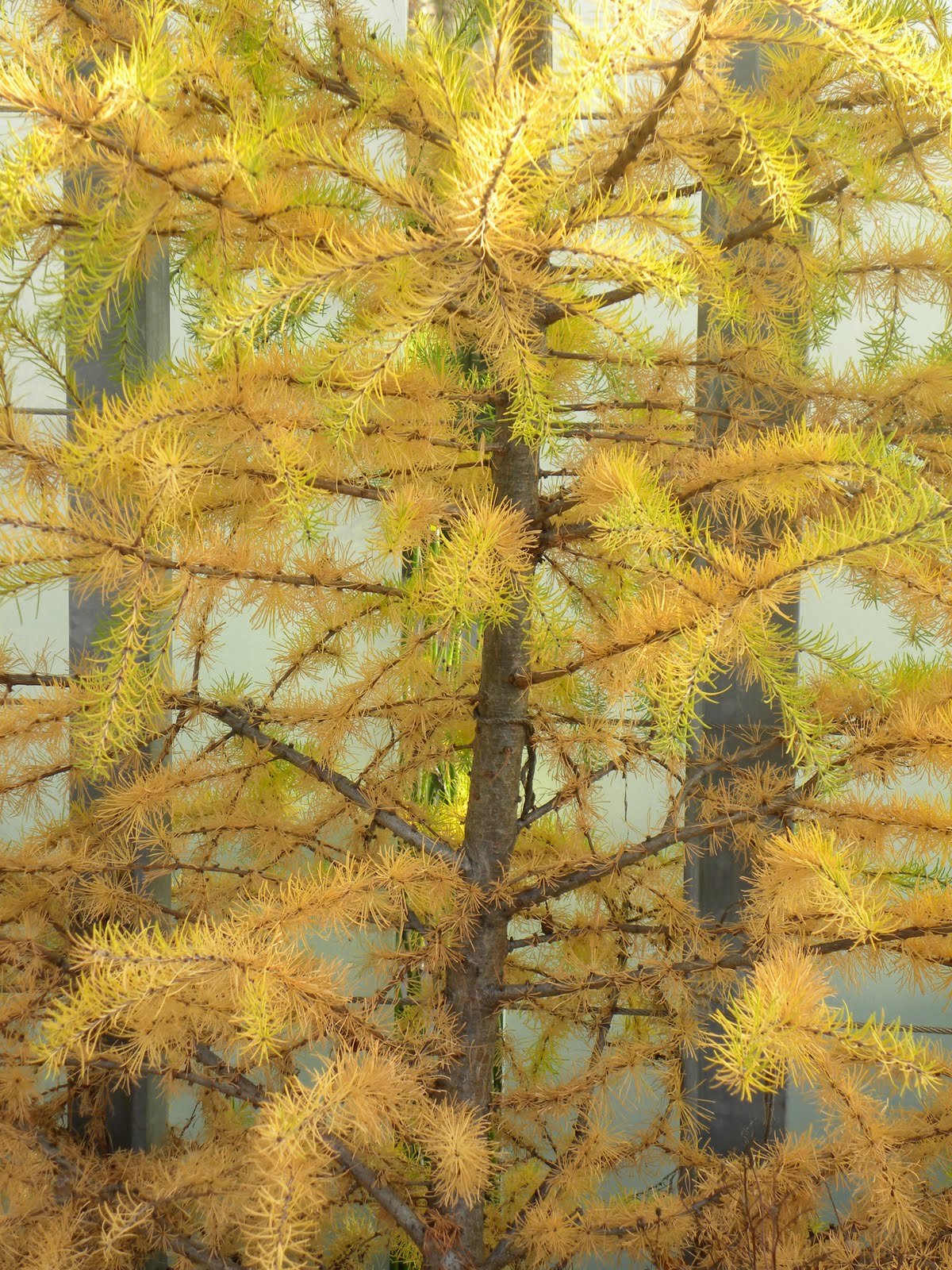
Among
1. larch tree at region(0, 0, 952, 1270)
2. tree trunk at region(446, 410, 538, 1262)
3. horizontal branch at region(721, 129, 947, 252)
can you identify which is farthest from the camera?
tree trunk at region(446, 410, 538, 1262)

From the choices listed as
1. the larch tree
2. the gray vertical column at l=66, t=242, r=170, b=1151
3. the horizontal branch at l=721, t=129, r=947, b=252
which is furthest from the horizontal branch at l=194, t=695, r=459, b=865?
the horizontal branch at l=721, t=129, r=947, b=252

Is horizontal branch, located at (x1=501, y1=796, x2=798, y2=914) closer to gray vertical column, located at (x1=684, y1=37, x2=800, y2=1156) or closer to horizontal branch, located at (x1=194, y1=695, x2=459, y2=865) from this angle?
horizontal branch, located at (x1=194, y1=695, x2=459, y2=865)

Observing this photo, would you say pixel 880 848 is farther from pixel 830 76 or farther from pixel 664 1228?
pixel 830 76

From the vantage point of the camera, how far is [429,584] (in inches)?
31.0

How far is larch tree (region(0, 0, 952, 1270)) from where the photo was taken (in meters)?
0.65

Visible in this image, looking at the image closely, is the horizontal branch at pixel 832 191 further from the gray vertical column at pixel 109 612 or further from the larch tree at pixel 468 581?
the gray vertical column at pixel 109 612

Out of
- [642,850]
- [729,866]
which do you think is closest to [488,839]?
[642,850]

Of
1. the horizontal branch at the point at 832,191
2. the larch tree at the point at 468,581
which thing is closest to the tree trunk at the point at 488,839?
the larch tree at the point at 468,581

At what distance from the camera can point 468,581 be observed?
2.36ft

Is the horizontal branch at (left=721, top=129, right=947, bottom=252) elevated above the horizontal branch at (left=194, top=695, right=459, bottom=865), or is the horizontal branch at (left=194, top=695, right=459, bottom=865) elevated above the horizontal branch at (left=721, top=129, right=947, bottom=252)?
the horizontal branch at (left=721, top=129, right=947, bottom=252)

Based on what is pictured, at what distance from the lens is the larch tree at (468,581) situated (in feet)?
2.13

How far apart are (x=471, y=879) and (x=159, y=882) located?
1.66 feet

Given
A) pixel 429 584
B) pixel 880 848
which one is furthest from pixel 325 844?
pixel 880 848

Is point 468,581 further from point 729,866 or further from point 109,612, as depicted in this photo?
point 729,866
